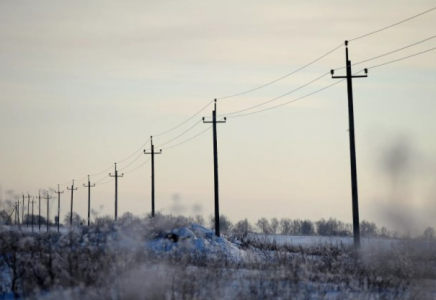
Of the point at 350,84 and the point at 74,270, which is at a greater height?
the point at 350,84

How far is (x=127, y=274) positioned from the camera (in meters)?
14.9

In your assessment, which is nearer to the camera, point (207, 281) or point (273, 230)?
point (207, 281)

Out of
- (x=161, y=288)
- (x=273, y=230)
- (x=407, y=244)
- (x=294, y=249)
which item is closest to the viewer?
(x=161, y=288)

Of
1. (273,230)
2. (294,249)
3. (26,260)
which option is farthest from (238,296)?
(273,230)

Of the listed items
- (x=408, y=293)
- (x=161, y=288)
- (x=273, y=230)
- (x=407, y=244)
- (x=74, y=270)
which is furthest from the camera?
(x=273, y=230)

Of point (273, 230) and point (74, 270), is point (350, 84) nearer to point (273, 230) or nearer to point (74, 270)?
point (74, 270)

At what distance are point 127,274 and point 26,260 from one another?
2914mm

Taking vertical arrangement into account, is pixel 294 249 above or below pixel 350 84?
below

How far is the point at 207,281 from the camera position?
16.3m

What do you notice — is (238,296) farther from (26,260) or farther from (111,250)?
(26,260)

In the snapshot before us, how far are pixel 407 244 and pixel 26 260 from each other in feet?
53.4

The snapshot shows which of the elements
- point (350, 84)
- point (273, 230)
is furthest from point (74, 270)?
point (273, 230)

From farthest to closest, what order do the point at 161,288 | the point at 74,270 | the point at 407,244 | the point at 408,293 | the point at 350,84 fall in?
the point at 350,84
the point at 407,244
the point at 408,293
the point at 74,270
the point at 161,288

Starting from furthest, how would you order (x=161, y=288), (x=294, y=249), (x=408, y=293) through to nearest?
(x=294, y=249)
(x=408, y=293)
(x=161, y=288)
